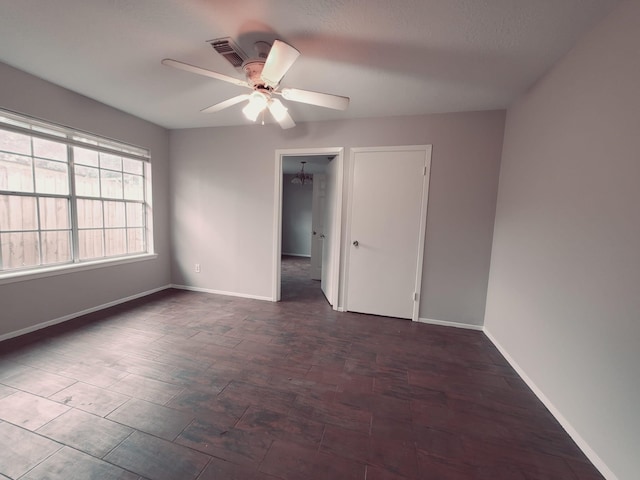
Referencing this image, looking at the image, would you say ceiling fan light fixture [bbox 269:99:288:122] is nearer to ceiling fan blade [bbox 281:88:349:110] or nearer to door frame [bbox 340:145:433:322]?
ceiling fan blade [bbox 281:88:349:110]

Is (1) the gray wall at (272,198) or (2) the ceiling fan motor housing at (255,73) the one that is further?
(1) the gray wall at (272,198)

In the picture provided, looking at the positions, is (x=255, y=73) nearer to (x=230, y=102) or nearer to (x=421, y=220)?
(x=230, y=102)

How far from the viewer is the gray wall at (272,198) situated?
9.02ft

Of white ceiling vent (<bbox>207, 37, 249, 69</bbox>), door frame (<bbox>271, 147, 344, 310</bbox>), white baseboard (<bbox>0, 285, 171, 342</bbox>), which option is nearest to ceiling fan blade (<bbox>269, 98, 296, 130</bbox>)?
white ceiling vent (<bbox>207, 37, 249, 69</bbox>)

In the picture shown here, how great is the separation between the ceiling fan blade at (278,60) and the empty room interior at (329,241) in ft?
0.05

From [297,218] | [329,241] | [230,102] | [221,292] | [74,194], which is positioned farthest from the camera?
[297,218]

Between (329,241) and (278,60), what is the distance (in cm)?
242

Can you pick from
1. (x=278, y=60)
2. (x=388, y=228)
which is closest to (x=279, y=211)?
(x=388, y=228)

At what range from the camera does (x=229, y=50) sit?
69.1 inches

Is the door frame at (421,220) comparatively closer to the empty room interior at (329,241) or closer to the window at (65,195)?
the empty room interior at (329,241)

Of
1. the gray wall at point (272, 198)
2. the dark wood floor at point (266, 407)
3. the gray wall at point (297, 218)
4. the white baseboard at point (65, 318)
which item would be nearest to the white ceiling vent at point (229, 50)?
the gray wall at point (272, 198)

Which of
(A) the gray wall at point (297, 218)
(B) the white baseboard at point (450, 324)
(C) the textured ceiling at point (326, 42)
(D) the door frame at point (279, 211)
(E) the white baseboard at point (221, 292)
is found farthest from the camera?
(A) the gray wall at point (297, 218)

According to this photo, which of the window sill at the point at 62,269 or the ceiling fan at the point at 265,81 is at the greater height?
the ceiling fan at the point at 265,81

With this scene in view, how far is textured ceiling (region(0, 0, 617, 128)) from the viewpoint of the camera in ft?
4.69
